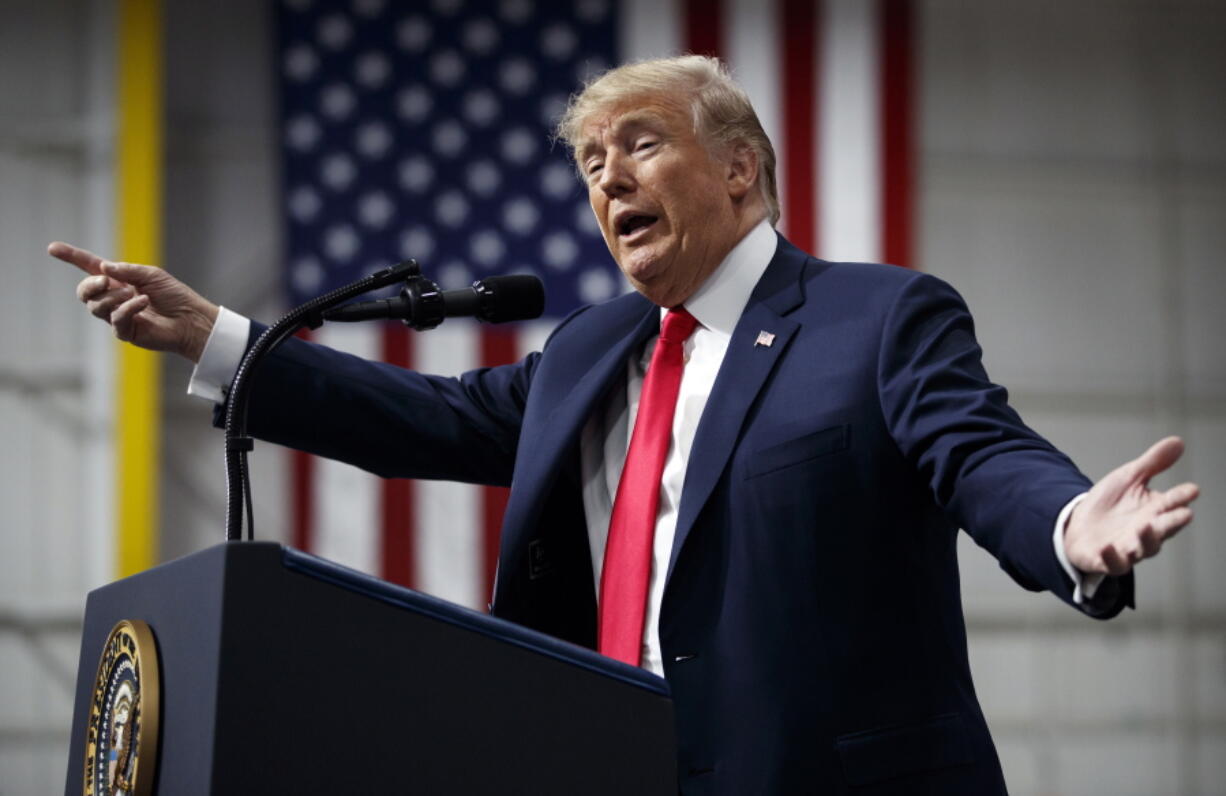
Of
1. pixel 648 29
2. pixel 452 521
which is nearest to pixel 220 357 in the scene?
pixel 452 521

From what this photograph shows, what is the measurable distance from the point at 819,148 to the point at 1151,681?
2.84m

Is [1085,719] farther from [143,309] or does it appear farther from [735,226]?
[143,309]

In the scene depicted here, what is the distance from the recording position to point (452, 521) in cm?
528

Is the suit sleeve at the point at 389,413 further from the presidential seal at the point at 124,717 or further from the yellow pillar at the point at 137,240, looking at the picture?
the yellow pillar at the point at 137,240

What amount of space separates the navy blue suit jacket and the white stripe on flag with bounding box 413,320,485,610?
3.52m

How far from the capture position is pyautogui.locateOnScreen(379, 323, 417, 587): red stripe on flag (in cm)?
514

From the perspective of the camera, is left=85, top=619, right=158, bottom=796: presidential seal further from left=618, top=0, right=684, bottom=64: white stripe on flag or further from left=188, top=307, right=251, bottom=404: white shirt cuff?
left=618, top=0, right=684, bottom=64: white stripe on flag

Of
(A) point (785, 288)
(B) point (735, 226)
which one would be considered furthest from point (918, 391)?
(B) point (735, 226)

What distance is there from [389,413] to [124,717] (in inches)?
32.8

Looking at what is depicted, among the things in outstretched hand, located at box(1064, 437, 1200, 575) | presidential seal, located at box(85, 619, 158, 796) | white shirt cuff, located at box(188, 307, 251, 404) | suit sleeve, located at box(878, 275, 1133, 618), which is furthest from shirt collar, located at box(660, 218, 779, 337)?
presidential seal, located at box(85, 619, 158, 796)

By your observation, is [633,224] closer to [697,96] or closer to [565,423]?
[697,96]

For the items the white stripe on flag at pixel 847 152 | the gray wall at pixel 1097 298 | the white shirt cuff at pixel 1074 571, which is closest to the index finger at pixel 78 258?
the white shirt cuff at pixel 1074 571

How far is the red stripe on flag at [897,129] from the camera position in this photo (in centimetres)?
526

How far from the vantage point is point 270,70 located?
550 centimetres
